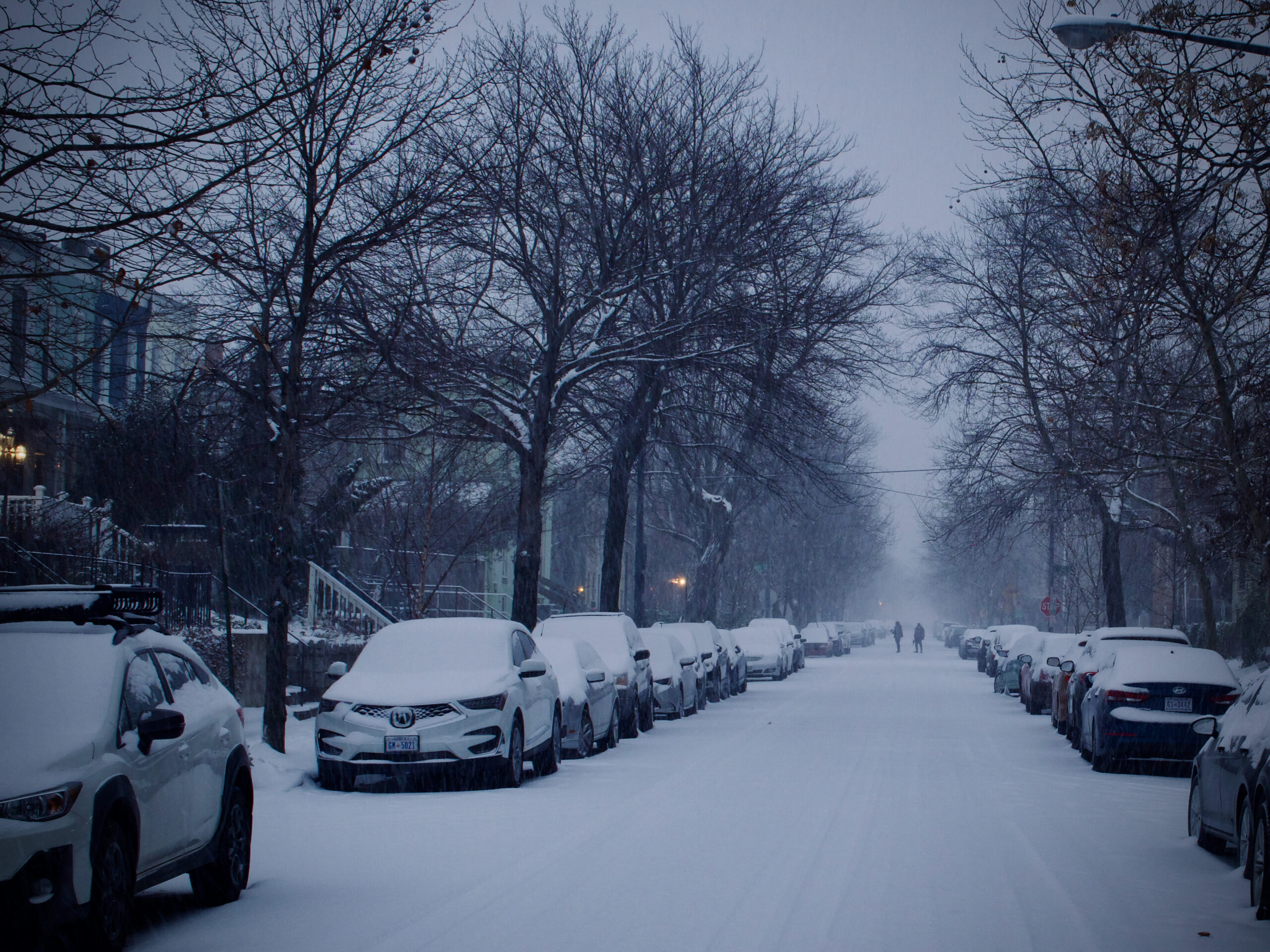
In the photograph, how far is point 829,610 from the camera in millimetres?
121625

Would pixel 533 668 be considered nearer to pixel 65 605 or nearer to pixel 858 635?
pixel 65 605

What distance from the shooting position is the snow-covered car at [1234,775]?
852 cm

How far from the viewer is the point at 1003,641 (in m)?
38.2

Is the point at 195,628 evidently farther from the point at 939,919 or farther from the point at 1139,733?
the point at 939,919

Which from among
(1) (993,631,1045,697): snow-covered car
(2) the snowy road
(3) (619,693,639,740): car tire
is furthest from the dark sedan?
(1) (993,631,1045,697): snow-covered car

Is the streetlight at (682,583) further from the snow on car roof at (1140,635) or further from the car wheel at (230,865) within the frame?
the car wheel at (230,865)

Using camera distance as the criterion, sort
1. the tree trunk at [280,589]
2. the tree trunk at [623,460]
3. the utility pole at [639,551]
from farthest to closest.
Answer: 1. the utility pole at [639,551]
2. the tree trunk at [623,460]
3. the tree trunk at [280,589]

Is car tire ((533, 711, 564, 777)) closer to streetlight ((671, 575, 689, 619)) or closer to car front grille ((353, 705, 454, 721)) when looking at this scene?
car front grille ((353, 705, 454, 721))

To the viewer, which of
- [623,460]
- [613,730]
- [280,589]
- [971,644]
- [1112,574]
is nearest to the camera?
[280,589]

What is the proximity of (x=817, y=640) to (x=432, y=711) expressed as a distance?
5464 centimetres

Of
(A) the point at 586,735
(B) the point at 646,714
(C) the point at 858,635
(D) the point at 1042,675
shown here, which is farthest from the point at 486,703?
(C) the point at 858,635

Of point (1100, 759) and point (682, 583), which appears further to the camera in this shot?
point (682, 583)

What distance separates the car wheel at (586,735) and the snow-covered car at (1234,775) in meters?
8.03

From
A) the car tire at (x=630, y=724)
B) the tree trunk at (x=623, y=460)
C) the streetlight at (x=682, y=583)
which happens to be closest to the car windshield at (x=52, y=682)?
the car tire at (x=630, y=724)
